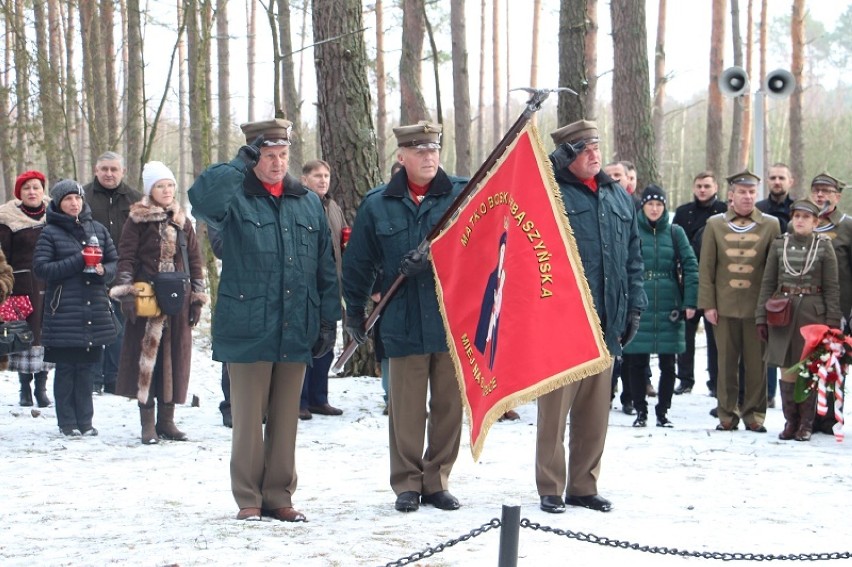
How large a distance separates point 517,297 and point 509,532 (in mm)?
1805

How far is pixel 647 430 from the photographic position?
32.2ft

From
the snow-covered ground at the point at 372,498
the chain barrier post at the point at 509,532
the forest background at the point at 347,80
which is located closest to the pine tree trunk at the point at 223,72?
the forest background at the point at 347,80

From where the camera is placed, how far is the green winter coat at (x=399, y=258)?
21.0 feet

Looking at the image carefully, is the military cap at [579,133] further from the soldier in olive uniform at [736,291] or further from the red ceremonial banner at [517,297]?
the soldier in olive uniform at [736,291]

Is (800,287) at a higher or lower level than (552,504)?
higher

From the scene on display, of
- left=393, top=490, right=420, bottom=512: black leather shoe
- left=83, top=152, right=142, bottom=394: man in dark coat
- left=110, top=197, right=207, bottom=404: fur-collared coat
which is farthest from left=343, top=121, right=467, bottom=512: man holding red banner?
left=83, top=152, right=142, bottom=394: man in dark coat

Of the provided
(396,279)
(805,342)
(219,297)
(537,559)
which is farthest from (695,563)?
(805,342)

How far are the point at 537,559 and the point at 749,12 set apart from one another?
31.8 metres

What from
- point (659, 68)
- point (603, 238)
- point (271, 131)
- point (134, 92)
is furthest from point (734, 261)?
point (659, 68)

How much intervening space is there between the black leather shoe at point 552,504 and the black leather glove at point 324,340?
4.76 ft

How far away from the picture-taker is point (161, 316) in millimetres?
8883

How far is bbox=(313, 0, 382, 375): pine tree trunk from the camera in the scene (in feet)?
38.6

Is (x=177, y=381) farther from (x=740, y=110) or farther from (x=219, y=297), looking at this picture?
(x=740, y=110)

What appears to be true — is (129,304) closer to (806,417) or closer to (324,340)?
(324,340)
